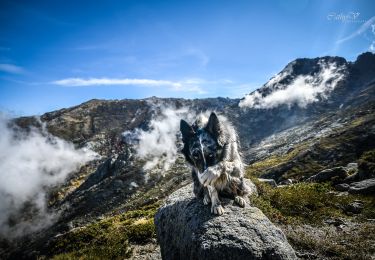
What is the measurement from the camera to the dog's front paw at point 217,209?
10.0 metres

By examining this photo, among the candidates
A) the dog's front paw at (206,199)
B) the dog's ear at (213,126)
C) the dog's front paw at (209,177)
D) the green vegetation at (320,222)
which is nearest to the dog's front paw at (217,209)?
the dog's front paw at (206,199)

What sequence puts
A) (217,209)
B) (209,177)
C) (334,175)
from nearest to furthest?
(209,177) → (217,209) → (334,175)

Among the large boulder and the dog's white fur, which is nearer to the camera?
the large boulder

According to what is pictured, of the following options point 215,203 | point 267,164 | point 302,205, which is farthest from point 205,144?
point 267,164

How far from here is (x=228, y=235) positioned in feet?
30.7

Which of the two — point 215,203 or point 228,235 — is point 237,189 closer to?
point 215,203

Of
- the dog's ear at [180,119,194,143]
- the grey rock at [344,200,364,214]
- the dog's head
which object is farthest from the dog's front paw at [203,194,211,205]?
the grey rock at [344,200,364,214]

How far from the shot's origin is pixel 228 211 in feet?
33.4

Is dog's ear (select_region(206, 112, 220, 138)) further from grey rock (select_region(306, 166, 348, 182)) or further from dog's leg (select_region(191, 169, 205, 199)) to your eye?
grey rock (select_region(306, 166, 348, 182))

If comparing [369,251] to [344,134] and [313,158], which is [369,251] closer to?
[313,158]

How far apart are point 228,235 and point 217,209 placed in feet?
3.16

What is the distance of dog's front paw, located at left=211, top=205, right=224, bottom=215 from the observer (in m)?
10.0

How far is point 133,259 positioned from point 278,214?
8.74m

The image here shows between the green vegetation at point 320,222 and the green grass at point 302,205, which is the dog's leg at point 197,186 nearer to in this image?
the green vegetation at point 320,222
